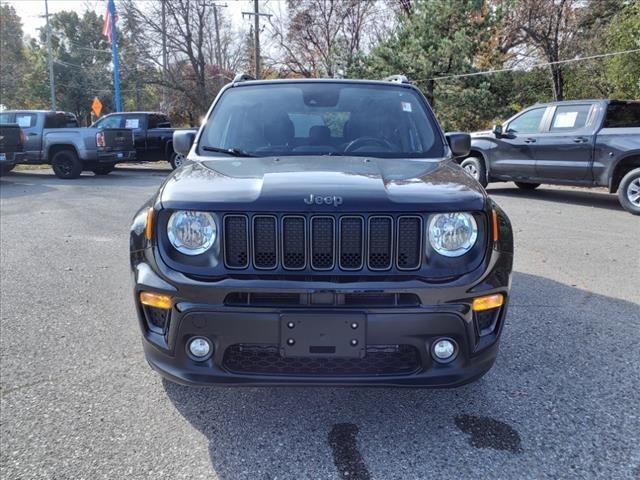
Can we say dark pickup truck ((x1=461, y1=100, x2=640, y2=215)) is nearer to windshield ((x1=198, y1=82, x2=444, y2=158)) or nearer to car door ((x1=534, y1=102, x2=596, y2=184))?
car door ((x1=534, y1=102, x2=596, y2=184))

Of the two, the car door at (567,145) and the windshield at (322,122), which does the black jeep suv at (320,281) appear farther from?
the car door at (567,145)

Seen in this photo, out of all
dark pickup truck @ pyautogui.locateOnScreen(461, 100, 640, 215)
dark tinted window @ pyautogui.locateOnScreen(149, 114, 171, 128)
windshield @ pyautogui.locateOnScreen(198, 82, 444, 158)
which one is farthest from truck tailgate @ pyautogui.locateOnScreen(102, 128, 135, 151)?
windshield @ pyautogui.locateOnScreen(198, 82, 444, 158)

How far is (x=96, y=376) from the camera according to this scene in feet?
10.4

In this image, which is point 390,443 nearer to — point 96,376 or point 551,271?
point 96,376

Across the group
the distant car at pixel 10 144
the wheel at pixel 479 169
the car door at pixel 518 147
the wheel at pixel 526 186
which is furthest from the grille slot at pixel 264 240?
the distant car at pixel 10 144

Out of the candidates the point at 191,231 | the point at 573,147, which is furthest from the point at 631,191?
the point at 191,231

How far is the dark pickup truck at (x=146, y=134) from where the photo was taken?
16.0 m

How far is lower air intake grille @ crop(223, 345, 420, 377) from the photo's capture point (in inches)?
91.5

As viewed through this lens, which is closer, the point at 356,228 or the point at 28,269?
the point at 356,228

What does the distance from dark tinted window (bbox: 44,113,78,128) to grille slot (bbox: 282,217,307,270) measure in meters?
15.2

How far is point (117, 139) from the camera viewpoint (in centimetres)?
1409

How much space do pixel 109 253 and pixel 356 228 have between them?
192 inches

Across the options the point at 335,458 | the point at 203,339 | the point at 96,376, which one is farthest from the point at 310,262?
the point at 96,376

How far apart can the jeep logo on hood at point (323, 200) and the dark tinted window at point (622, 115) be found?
831cm
